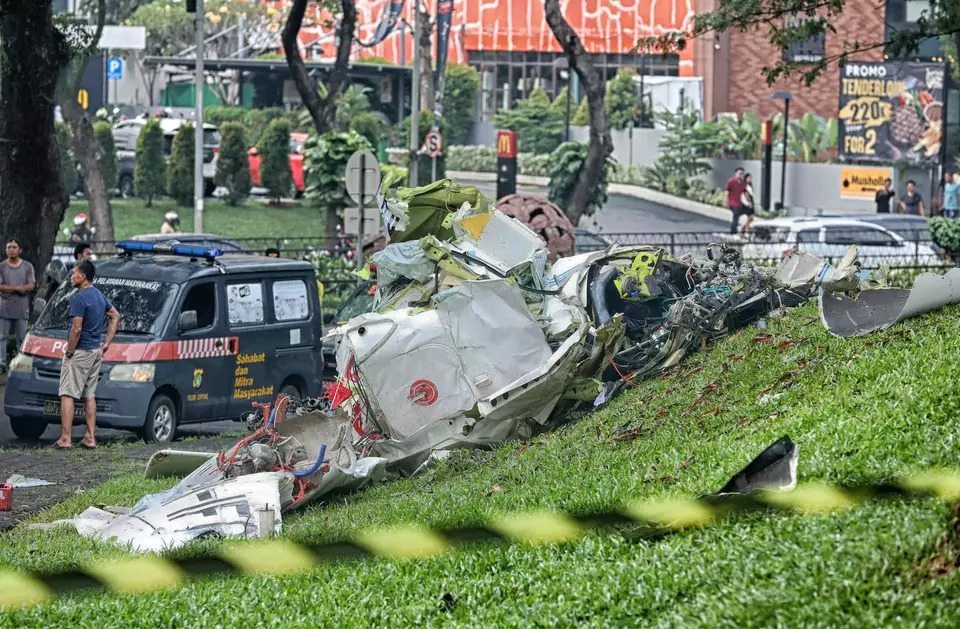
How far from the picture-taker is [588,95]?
30.2 m

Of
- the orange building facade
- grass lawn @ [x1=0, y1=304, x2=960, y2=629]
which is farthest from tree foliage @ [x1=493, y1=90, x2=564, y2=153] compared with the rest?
grass lawn @ [x1=0, y1=304, x2=960, y2=629]

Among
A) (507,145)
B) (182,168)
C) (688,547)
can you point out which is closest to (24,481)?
(688,547)

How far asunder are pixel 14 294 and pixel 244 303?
4.24m

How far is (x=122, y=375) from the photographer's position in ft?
47.6

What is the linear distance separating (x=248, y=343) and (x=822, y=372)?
7.78 meters

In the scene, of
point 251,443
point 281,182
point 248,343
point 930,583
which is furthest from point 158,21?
point 930,583

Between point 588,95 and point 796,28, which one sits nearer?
point 796,28

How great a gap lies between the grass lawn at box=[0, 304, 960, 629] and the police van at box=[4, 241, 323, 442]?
5.19 metres

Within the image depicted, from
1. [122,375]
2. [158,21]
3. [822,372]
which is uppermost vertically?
[158,21]

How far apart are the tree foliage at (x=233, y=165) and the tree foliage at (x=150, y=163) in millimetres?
2018

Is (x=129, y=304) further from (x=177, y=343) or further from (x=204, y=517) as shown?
(x=204, y=517)

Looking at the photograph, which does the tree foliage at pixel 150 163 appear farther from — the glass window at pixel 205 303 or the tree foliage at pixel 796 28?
the glass window at pixel 205 303

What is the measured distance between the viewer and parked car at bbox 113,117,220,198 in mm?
47969

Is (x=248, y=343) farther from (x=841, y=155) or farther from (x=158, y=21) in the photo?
(x=158, y=21)
